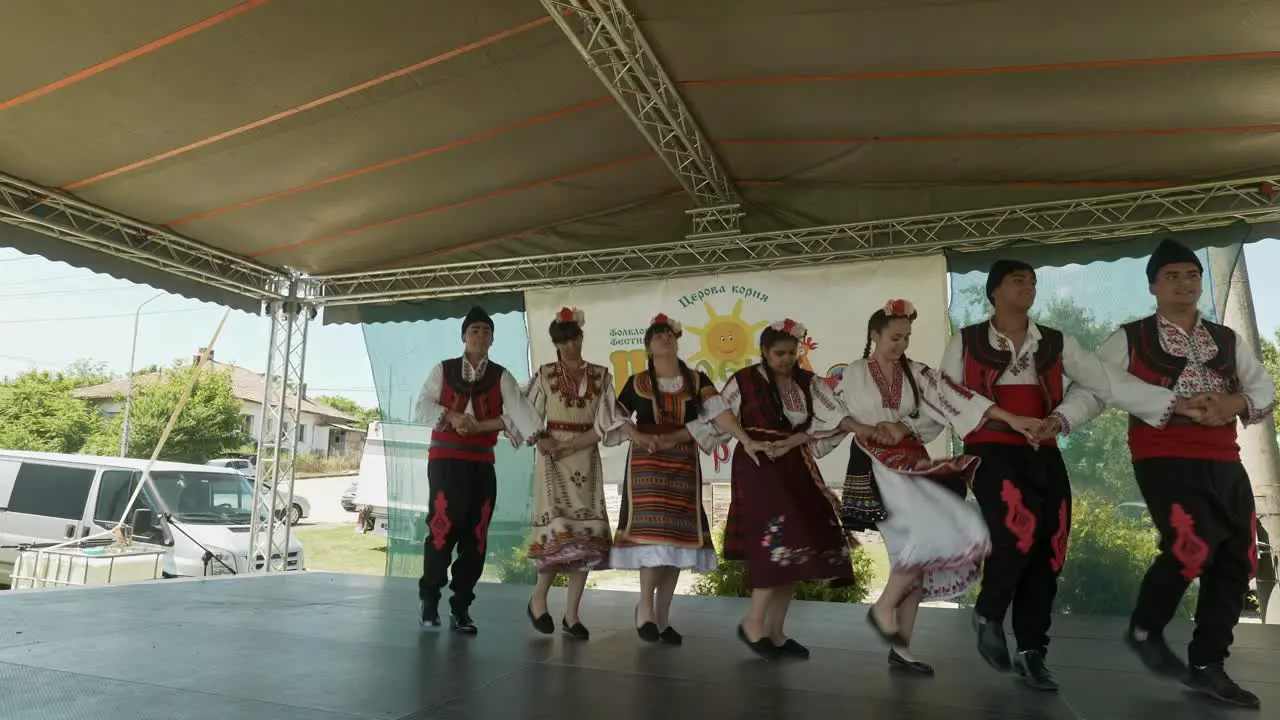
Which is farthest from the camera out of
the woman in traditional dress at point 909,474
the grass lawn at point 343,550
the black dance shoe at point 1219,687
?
the grass lawn at point 343,550

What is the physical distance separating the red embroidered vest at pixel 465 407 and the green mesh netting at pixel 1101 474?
2.96m

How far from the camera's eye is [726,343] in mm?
5352

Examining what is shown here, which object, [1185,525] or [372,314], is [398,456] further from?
[1185,525]

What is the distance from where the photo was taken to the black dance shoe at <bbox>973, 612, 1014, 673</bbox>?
7.91 ft

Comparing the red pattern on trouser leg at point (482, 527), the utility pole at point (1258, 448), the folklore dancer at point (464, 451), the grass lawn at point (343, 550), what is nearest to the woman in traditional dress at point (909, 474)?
the folklore dancer at point (464, 451)

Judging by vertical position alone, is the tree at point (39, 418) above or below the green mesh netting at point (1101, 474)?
above

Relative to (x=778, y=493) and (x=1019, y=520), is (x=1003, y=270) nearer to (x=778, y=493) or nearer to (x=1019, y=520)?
(x=1019, y=520)

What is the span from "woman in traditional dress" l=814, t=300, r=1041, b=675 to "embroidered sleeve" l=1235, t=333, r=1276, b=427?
25.6 inches

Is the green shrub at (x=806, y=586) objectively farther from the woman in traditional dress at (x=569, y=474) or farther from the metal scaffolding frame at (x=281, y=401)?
the metal scaffolding frame at (x=281, y=401)

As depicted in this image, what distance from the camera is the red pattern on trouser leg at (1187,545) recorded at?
226 cm

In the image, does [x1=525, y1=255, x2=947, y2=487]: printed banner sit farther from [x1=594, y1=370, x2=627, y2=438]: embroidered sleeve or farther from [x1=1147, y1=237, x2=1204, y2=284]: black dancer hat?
[x1=1147, y1=237, x2=1204, y2=284]: black dancer hat

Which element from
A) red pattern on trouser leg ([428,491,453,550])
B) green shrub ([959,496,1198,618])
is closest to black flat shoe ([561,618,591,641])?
red pattern on trouser leg ([428,491,453,550])

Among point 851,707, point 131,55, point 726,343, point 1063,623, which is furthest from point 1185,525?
point 131,55

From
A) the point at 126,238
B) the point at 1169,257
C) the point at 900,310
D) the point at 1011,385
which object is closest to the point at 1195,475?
the point at 1011,385
